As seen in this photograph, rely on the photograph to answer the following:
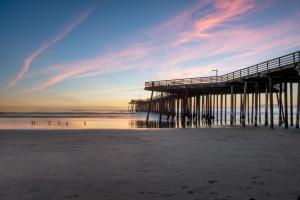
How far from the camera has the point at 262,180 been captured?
6707mm

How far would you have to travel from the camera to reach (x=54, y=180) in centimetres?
676

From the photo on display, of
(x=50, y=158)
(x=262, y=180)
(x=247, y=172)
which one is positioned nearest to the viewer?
(x=262, y=180)

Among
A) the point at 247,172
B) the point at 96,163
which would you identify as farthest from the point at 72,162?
the point at 247,172

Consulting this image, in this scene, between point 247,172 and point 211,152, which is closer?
point 247,172

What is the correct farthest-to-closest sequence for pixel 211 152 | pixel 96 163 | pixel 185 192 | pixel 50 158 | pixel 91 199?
pixel 211 152
pixel 50 158
pixel 96 163
pixel 185 192
pixel 91 199

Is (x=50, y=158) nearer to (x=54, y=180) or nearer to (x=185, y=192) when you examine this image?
(x=54, y=180)

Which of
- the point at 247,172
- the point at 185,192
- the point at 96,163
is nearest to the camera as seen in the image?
the point at 185,192

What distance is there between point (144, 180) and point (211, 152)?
16.0 ft

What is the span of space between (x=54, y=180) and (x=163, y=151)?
521cm

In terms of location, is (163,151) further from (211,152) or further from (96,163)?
(96,163)

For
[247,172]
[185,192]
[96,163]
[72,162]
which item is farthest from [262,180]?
[72,162]

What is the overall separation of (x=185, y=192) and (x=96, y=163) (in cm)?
368

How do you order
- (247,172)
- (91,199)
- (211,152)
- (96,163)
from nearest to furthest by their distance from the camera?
1. (91,199)
2. (247,172)
3. (96,163)
4. (211,152)

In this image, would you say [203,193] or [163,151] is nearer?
[203,193]
